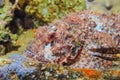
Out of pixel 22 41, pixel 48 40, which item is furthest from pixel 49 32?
pixel 22 41

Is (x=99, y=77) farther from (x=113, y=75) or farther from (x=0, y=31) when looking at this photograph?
(x=0, y=31)

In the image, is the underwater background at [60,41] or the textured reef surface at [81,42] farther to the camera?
the textured reef surface at [81,42]

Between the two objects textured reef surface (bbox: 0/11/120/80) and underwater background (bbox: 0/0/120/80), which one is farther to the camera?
textured reef surface (bbox: 0/11/120/80)

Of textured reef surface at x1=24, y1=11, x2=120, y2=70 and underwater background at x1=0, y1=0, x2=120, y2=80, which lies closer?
underwater background at x1=0, y1=0, x2=120, y2=80

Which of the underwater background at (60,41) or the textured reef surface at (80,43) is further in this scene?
the textured reef surface at (80,43)

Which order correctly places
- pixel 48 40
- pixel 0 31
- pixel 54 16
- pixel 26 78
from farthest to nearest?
pixel 54 16 → pixel 0 31 → pixel 48 40 → pixel 26 78

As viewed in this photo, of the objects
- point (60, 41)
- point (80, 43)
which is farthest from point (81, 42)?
point (60, 41)

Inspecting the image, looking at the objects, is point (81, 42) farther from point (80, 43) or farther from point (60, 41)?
point (60, 41)
